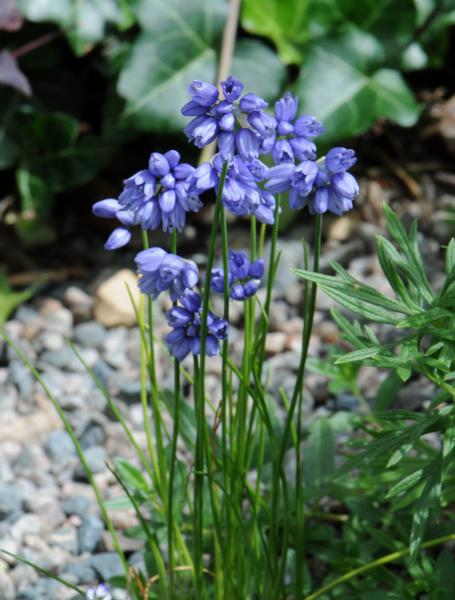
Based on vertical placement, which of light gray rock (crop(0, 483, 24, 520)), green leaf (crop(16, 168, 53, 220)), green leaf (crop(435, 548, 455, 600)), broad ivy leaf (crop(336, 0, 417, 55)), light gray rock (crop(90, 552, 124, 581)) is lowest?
green leaf (crop(435, 548, 455, 600))

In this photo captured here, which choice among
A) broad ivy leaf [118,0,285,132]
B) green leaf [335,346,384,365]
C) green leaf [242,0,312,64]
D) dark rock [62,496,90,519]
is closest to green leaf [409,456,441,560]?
green leaf [335,346,384,365]

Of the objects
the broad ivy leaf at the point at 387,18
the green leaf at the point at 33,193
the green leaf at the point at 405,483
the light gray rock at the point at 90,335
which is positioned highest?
the broad ivy leaf at the point at 387,18

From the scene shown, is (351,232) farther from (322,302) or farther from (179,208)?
(179,208)

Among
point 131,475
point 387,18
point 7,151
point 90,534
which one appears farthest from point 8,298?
point 387,18

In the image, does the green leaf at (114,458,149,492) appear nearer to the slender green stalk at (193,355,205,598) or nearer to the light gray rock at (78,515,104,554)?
the slender green stalk at (193,355,205,598)

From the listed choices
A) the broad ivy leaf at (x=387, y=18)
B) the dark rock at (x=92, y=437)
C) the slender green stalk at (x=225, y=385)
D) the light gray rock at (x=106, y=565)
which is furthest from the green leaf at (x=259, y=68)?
the slender green stalk at (x=225, y=385)

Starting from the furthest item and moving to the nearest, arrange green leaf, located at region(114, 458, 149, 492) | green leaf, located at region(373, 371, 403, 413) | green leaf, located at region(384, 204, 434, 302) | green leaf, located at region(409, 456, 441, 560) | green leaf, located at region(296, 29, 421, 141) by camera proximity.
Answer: green leaf, located at region(296, 29, 421, 141), green leaf, located at region(373, 371, 403, 413), green leaf, located at region(114, 458, 149, 492), green leaf, located at region(384, 204, 434, 302), green leaf, located at region(409, 456, 441, 560)

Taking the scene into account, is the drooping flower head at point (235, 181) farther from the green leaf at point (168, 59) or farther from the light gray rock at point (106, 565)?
the green leaf at point (168, 59)
